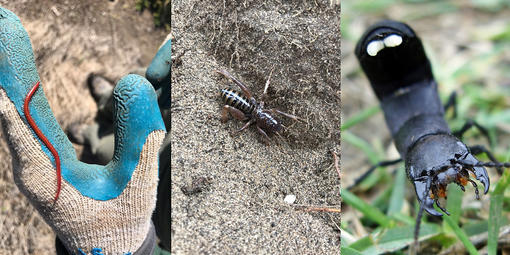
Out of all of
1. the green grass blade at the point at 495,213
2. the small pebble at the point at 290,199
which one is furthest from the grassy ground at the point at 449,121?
the small pebble at the point at 290,199

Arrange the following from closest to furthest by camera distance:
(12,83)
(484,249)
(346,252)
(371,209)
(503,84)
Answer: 1. (12,83)
2. (346,252)
3. (484,249)
4. (371,209)
5. (503,84)

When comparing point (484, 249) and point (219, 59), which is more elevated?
point (219, 59)

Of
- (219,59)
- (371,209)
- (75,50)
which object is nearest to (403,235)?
(371,209)

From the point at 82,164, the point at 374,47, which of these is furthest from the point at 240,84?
the point at 374,47

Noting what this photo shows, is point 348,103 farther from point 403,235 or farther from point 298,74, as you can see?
point 298,74

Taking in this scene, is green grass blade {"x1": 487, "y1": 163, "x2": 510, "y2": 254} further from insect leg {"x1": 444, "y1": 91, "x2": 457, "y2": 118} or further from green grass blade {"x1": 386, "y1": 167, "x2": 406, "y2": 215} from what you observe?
insect leg {"x1": 444, "y1": 91, "x2": 457, "y2": 118}

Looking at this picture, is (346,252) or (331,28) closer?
(331,28)

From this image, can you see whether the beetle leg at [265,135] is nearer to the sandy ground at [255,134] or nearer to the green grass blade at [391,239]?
the sandy ground at [255,134]

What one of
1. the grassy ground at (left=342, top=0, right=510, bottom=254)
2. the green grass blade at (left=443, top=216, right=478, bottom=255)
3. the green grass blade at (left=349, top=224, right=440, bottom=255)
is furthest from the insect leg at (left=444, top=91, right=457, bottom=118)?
the green grass blade at (left=443, top=216, right=478, bottom=255)
